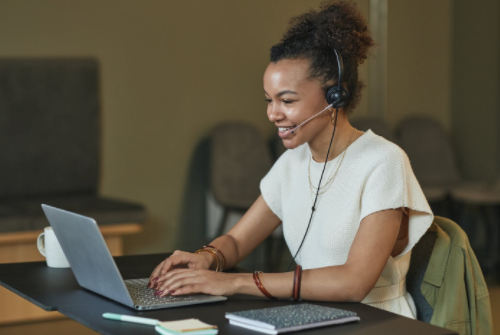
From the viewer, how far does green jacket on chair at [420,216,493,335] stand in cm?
163

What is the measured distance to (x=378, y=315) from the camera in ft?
4.39

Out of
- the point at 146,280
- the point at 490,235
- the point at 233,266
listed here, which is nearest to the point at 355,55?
the point at 233,266

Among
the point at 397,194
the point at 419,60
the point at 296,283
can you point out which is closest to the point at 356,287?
the point at 296,283

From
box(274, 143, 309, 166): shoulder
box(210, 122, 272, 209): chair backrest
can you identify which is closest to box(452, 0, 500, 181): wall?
box(210, 122, 272, 209): chair backrest

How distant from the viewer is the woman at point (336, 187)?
1.55 m

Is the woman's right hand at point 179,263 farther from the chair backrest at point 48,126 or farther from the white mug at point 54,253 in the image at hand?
the chair backrest at point 48,126

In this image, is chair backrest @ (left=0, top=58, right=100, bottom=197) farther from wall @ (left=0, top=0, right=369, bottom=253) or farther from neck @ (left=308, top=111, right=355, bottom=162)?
neck @ (left=308, top=111, right=355, bottom=162)

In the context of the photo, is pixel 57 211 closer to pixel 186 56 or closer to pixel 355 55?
pixel 355 55

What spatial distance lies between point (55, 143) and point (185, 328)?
2.82 metres

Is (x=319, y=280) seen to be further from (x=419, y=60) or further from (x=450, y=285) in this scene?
(x=419, y=60)

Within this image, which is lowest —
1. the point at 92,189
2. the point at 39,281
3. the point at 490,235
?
the point at 490,235

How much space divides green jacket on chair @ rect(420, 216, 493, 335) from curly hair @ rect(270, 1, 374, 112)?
0.44 metres

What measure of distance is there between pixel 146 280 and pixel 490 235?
11.5 ft

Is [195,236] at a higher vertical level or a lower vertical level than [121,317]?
lower
